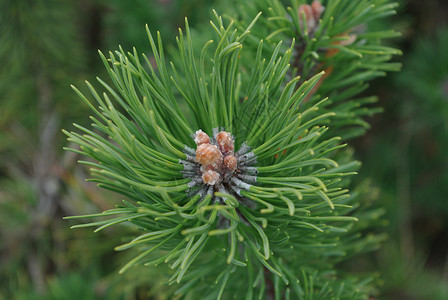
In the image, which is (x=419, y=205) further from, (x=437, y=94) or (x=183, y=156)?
(x=183, y=156)

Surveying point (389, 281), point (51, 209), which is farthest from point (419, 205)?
point (51, 209)

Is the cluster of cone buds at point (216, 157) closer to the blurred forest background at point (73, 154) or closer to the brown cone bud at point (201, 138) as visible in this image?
the brown cone bud at point (201, 138)

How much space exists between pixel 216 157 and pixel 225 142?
0.03 m

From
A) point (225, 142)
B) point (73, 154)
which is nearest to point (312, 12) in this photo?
point (225, 142)

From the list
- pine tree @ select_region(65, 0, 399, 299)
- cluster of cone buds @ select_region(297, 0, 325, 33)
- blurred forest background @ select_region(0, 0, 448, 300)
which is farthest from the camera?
blurred forest background @ select_region(0, 0, 448, 300)

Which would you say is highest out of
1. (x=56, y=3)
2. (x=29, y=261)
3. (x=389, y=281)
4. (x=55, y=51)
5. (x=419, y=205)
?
(x=56, y=3)

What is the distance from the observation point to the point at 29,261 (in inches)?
40.9

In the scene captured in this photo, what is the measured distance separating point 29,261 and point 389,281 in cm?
92

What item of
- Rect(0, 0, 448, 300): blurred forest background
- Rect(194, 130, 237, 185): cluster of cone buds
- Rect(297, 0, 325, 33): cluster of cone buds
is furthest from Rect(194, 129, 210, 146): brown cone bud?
Rect(0, 0, 448, 300): blurred forest background

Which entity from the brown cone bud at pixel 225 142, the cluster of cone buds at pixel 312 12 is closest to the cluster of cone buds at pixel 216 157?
the brown cone bud at pixel 225 142

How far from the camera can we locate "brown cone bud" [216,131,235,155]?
474 millimetres

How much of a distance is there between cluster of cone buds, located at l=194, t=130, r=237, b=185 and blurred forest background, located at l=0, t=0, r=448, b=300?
1.68 ft

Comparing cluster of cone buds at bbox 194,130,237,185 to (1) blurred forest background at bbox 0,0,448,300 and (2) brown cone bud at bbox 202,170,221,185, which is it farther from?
(1) blurred forest background at bbox 0,0,448,300

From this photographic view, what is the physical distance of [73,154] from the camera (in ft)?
3.44
